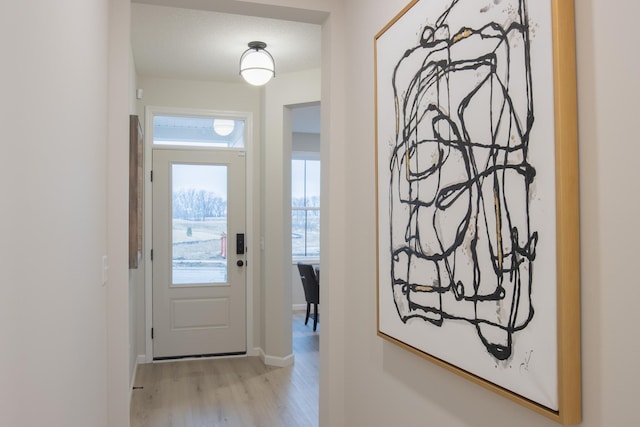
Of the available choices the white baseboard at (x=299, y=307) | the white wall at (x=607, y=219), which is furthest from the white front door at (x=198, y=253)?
the white wall at (x=607, y=219)

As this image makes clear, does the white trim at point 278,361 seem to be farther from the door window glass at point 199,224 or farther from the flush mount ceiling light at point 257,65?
the flush mount ceiling light at point 257,65

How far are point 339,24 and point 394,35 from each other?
763mm

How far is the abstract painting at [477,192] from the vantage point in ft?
3.37

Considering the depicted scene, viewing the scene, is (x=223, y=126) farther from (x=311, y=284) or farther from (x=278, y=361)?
(x=278, y=361)

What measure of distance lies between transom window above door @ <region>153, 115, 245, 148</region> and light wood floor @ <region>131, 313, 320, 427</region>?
2.21m

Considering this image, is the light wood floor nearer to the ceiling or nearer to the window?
the ceiling

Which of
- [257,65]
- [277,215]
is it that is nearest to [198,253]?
[277,215]

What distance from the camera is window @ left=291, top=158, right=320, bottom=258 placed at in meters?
7.83

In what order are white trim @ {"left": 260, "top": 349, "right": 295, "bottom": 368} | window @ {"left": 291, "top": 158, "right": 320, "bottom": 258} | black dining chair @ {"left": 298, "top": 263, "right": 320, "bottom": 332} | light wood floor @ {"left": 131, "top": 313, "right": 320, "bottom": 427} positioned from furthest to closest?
window @ {"left": 291, "top": 158, "right": 320, "bottom": 258} < black dining chair @ {"left": 298, "top": 263, "right": 320, "bottom": 332} < white trim @ {"left": 260, "top": 349, "right": 295, "bottom": 368} < light wood floor @ {"left": 131, "top": 313, "right": 320, "bottom": 427}

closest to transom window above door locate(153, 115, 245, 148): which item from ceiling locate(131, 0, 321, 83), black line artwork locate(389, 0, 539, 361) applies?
ceiling locate(131, 0, 321, 83)

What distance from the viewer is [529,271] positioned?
3.51 ft

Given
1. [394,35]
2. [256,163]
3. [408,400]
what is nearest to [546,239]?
[408,400]

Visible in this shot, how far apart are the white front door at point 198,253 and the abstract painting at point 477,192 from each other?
3.32m

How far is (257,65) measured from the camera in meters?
3.65
